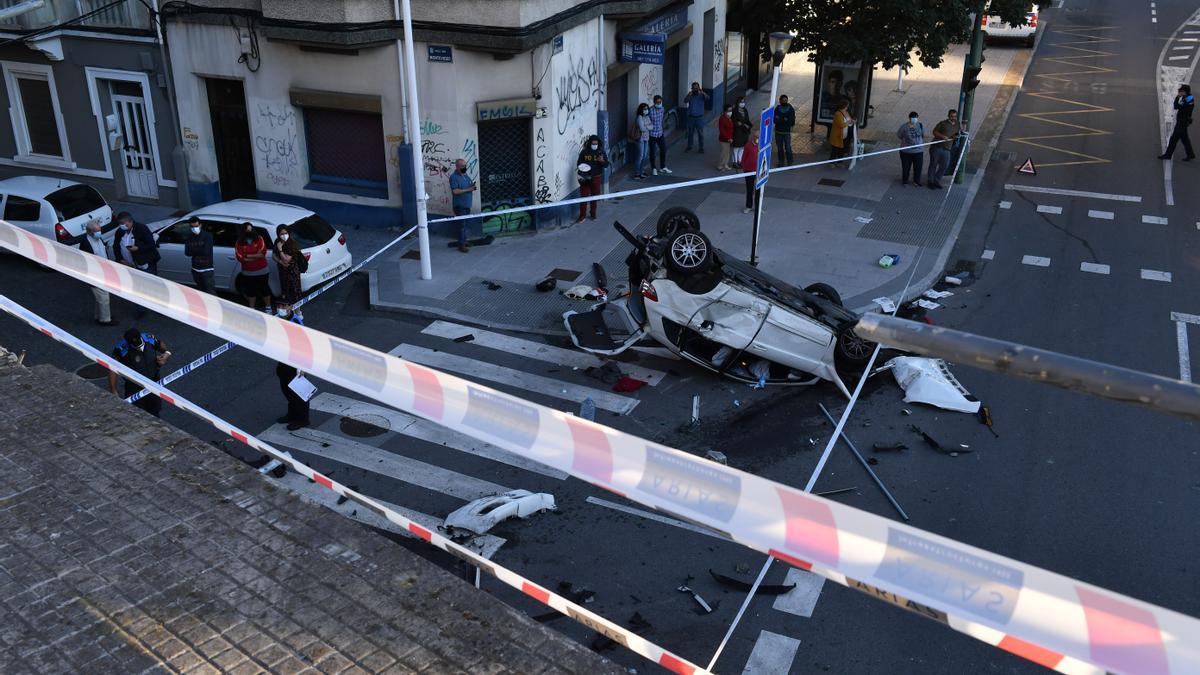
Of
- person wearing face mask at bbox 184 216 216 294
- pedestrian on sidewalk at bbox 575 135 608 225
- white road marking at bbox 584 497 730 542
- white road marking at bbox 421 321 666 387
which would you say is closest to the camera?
white road marking at bbox 584 497 730 542

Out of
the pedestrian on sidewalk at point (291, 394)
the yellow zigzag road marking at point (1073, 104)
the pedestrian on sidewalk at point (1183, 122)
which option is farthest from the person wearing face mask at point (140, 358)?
the pedestrian on sidewalk at point (1183, 122)

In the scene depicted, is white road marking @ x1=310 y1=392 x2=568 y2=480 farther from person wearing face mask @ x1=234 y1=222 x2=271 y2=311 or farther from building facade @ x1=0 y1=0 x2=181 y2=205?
building facade @ x1=0 y1=0 x2=181 y2=205

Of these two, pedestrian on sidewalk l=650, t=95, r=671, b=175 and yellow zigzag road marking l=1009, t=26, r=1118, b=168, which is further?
yellow zigzag road marking l=1009, t=26, r=1118, b=168

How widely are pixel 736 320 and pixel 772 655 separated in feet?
16.4

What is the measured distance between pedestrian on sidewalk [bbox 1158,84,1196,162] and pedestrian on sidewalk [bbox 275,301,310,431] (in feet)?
59.6

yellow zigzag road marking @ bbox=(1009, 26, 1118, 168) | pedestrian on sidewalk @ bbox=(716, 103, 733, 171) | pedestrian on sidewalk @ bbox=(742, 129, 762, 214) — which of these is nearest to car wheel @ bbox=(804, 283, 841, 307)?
pedestrian on sidewalk @ bbox=(742, 129, 762, 214)

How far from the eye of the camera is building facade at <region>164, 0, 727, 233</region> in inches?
671

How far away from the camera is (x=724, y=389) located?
1299cm

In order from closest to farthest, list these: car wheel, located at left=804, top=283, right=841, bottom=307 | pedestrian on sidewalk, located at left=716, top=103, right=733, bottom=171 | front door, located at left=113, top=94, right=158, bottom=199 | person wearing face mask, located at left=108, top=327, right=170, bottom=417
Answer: person wearing face mask, located at left=108, top=327, right=170, bottom=417 < car wheel, located at left=804, top=283, right=841, bottom=307 < front door, located at left=113, top=94, right=158, bottom=199 < pedestrian on sidewalk, located at left=716, top=103, right=733, bottom=171

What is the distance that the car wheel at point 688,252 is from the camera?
1249 centimetres

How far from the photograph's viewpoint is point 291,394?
11734 millimetres

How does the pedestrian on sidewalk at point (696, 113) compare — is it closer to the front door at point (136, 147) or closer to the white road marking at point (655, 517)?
the front door at point (136, 147)

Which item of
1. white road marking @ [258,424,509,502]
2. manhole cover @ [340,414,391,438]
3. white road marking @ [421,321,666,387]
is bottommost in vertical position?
white road marking @ [421,321,666,387]

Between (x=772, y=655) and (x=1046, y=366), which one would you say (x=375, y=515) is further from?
(x=1046, y=366)
